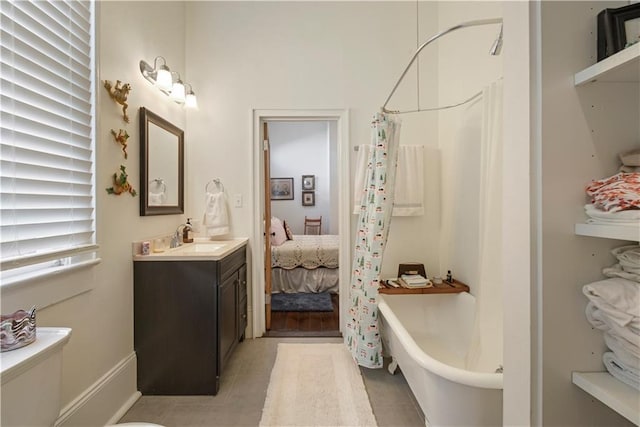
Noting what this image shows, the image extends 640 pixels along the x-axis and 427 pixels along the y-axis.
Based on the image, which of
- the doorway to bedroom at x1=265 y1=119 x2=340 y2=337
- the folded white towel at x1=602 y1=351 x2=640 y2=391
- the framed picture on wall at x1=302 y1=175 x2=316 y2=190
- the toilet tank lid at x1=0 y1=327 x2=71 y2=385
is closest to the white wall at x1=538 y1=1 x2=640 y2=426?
the folded white towel at x1=602 y1=351 x2=640 y2=391

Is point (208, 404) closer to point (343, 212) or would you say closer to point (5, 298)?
point (5, 298)

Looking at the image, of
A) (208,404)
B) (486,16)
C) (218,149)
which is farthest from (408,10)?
(208,404)

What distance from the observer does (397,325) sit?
1720 mm

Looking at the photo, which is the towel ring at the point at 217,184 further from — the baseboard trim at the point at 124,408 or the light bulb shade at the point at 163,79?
the baseboard trim at the point at 124,408

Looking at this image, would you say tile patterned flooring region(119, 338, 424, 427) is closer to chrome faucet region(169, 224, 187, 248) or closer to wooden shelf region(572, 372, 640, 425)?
chrome faucet region(169, 224, 187, 248)

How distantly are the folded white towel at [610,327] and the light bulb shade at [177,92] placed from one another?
8.66 feet

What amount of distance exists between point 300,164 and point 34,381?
18.8 ft

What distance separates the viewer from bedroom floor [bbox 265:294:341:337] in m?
2.69

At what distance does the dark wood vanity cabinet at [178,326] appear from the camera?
1.82 m

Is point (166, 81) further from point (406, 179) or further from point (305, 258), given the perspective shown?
point (305, 258)

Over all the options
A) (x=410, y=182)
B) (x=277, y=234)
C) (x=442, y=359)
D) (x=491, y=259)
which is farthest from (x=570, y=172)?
(x=277, y=234)

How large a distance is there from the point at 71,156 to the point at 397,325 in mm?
1959

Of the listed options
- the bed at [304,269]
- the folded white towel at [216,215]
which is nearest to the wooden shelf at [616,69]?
the folded white towel at [216,215]

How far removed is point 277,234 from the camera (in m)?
4.28
